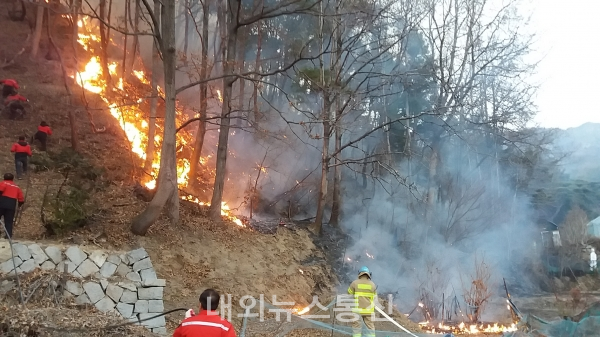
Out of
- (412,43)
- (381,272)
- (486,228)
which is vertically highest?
(412,43)

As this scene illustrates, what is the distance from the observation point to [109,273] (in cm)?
883

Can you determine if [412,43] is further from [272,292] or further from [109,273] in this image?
[109,273]

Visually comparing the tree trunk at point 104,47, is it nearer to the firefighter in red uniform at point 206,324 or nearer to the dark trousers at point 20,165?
the dark trousers at point 20,165

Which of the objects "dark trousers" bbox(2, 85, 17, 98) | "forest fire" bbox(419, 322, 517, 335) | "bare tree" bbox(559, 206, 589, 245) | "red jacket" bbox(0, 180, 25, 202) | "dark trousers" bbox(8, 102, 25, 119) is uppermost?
"dark trousers" bbox(2, 85, 17, 98)

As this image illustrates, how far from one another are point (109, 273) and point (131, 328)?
1.59 meters

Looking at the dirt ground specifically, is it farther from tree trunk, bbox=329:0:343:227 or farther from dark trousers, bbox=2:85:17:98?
tree trunk, bbox=329:0:343:227

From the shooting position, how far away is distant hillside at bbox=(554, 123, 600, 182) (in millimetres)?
53459

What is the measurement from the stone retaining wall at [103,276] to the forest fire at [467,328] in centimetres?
884

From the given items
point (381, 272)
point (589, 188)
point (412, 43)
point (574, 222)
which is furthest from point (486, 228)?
point (589, 188)

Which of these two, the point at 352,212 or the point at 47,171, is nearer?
the point at 47,171

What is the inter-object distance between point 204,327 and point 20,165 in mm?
11299

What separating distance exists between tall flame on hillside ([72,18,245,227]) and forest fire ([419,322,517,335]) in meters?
7.42

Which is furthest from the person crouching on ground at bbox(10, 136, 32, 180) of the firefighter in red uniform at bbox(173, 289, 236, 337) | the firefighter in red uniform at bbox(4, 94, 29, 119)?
the firefighter in red uniform at bbox(173, 289, 236, 337)

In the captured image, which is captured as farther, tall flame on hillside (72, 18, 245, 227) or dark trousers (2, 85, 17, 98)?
tall flame on hillside (72, 18, 245, 227)
